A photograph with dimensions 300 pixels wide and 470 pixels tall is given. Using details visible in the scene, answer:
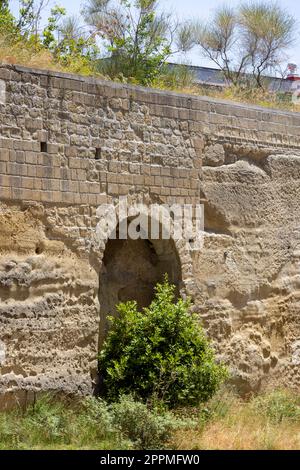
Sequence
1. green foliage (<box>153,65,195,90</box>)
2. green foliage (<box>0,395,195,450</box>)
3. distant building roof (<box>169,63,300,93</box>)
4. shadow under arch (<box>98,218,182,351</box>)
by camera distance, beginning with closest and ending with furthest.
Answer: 1. green foliage (<box>0,395,195,450</box>)
2. shadow under arch (<box>98,218,182,351</box>)
3. green foliage (<box>153,65,195,90</box>)
4. distant building roof (<box>169,63,300,93</box>)

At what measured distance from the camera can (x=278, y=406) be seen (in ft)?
38.8

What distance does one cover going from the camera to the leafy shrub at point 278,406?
11.5 m

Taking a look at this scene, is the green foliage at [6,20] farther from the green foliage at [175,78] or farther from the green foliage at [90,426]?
the green foliage at [90,426]

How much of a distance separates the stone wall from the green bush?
0.26m

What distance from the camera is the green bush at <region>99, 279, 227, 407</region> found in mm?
10469

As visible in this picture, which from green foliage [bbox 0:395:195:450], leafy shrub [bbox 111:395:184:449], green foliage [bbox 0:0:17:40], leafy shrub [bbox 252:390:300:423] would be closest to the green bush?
green foliage [bbox 0:395:195:450]

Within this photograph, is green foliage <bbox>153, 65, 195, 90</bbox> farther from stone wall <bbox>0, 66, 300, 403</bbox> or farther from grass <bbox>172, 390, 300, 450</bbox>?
grass <bbox>172, 390, 300, 450</bbox>

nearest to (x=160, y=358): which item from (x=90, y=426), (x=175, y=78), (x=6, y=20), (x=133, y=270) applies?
(x=90, y=426)

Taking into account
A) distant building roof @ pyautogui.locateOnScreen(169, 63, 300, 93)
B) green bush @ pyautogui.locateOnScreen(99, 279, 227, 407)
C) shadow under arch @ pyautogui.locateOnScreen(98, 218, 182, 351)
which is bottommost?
green bush @ pyautogui.locateOnScreen(99, 279, 227, 407)

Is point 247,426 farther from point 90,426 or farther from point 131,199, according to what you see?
point 131,199

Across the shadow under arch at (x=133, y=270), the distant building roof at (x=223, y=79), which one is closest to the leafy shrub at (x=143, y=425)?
the shadow under arch at (x=133, y=270)

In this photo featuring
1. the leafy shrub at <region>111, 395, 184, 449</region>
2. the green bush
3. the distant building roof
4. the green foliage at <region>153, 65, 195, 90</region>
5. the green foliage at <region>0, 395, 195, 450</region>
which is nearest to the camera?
the green foliage at <region>0, 395, 195, 450</region>

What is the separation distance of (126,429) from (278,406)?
8.63 ft
